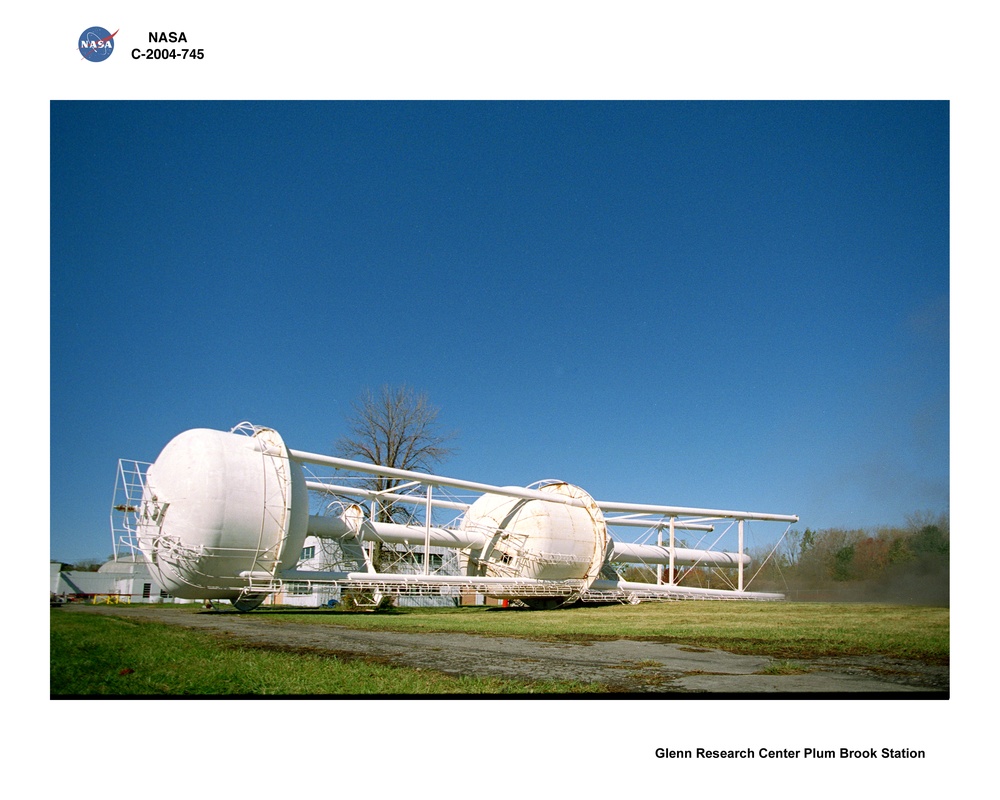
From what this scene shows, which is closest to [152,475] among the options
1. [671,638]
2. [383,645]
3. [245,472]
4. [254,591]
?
[245,472]

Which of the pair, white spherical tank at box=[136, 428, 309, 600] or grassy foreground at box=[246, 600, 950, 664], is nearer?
grassy foreground at box=[246, 600, 950, 664]

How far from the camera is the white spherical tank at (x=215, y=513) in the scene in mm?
16797

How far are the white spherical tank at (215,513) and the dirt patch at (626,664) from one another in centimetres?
468

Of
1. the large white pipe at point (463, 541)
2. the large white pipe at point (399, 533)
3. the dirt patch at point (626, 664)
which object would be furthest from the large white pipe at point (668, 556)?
the dirt patch at point (626, 664)

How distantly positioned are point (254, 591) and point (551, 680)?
1290 cm

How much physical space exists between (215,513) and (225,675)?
10.3m

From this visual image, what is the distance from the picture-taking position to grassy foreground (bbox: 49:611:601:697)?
22.0 ft

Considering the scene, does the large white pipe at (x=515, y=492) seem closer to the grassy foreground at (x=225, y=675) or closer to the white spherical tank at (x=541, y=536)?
the white spherical tank at (x=541, y=536)

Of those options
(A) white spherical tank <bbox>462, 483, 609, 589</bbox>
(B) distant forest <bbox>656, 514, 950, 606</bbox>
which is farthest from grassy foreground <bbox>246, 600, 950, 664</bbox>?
(A) white spherical tank <bbox>462, 483, 609, 589</bbox>

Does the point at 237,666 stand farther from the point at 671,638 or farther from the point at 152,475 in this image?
the point at 152,475

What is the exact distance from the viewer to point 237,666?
7.78 m

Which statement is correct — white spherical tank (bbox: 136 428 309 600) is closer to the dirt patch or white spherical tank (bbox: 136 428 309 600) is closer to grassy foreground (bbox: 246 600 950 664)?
grassy foreground (bbox: 246 600 950 664)

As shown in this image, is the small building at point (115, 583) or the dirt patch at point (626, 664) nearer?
the dirt patch at point (626, 664)

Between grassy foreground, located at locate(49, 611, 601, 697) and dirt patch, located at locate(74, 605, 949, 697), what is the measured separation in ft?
1.92
